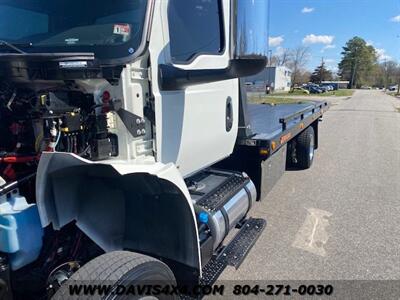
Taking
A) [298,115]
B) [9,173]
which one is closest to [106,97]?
[9,173]

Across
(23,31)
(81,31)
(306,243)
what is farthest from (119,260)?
(306,243)

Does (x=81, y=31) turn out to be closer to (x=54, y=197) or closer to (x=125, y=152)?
(x=125, y=152)

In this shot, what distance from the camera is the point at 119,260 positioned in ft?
6.62

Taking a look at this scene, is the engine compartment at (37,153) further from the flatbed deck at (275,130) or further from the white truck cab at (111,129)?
the flatbed deck at (275,130)

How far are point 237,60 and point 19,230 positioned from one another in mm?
1589

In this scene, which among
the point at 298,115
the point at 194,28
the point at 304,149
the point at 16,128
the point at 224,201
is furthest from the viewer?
the point at 304,149

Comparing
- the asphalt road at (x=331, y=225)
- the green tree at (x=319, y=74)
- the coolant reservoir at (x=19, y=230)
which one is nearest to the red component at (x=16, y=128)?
the coolant reservoir at (x=19, y=230)

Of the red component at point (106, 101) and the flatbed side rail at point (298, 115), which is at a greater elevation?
the red component at point (106, 101)

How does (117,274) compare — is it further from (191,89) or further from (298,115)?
(298,115)

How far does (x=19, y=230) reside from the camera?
6.17ft

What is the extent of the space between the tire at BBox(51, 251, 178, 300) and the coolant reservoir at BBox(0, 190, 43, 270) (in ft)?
0.92

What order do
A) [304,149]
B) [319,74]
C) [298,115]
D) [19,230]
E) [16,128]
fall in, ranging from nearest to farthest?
[19,230] → [16,128] → [298,115] → [304,149] → [319,74]

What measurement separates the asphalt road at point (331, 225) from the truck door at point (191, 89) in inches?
54.4

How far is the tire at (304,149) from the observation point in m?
7.12
